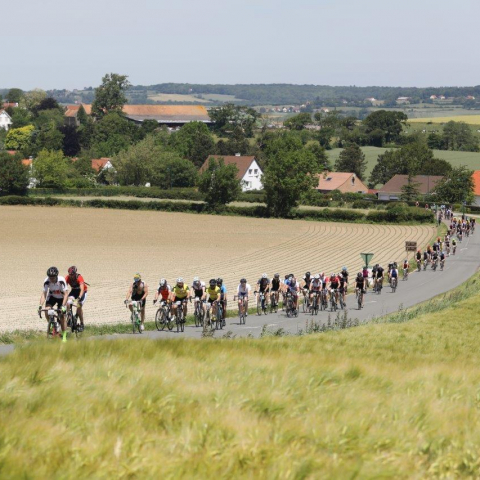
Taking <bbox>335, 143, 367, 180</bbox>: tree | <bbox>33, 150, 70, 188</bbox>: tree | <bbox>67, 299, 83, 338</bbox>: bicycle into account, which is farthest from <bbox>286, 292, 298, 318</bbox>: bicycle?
<bbox>335, 143, 367, 180</bbox>: tree

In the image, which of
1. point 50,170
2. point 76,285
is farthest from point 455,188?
point 76,285

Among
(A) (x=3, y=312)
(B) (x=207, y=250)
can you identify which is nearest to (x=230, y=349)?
(A) (x=3, y=312)

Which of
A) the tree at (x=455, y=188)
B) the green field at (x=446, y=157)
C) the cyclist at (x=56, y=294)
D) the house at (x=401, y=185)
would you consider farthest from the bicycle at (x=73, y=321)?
the green field at (x=446, y=157)

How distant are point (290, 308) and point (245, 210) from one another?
61977 millimetres

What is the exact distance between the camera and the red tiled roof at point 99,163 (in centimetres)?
13648

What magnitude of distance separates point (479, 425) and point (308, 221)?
78989 millimetres

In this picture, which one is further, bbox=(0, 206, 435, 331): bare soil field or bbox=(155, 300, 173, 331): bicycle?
bbox=(0, 206, 435, 331): bare soil field

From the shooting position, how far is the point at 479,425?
8180 mm

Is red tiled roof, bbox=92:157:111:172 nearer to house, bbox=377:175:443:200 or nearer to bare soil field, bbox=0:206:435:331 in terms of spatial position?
house, bbox=377:175:443:200

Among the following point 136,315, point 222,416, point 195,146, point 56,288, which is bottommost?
point 195,146

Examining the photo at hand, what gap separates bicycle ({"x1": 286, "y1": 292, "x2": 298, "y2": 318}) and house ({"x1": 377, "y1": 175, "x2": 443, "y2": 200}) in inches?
3727

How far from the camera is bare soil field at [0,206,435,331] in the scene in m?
37.3

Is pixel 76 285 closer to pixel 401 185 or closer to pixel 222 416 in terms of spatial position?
pixel 222 416

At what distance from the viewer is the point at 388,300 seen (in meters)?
35.3
